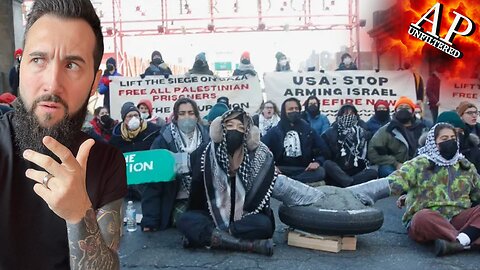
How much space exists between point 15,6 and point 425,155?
8168mm

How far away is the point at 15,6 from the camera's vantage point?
9.62m

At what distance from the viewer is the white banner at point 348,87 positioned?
8.83m

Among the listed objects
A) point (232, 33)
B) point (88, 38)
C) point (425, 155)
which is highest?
point (232, 33)

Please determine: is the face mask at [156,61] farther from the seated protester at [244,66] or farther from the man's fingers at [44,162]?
the man's fingers at [44,162]

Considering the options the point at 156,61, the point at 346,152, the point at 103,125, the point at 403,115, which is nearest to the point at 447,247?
the point at 346,152

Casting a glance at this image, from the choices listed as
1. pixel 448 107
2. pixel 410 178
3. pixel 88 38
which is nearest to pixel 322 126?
pixel 448 107

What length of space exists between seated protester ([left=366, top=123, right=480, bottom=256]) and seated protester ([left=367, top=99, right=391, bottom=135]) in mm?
2940

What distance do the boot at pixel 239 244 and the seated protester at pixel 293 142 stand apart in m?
2.43

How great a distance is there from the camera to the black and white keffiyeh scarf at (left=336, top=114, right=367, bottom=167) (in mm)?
6863

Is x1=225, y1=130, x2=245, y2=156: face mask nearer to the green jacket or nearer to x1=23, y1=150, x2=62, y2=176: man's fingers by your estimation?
the green jacket

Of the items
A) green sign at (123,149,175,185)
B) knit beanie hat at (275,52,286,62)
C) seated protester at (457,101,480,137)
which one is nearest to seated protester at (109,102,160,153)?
green sign at (123,149,175,185)

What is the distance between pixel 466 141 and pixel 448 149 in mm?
1784

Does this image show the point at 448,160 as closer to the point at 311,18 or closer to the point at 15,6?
the point at 15,6

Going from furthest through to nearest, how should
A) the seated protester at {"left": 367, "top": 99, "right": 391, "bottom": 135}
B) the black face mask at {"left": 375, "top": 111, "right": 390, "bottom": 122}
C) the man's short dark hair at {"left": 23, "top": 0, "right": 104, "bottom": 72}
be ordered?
the black face mask at {"left": 375, "top": 111, "right": 390, "bottom": 122} < the seated protester at {"left": 367, "top": 99, "right": 391, "bottom": 135} < the man's short dark hair at {"left": 23, "top": 0, "right": 104, "bottom": 72}
